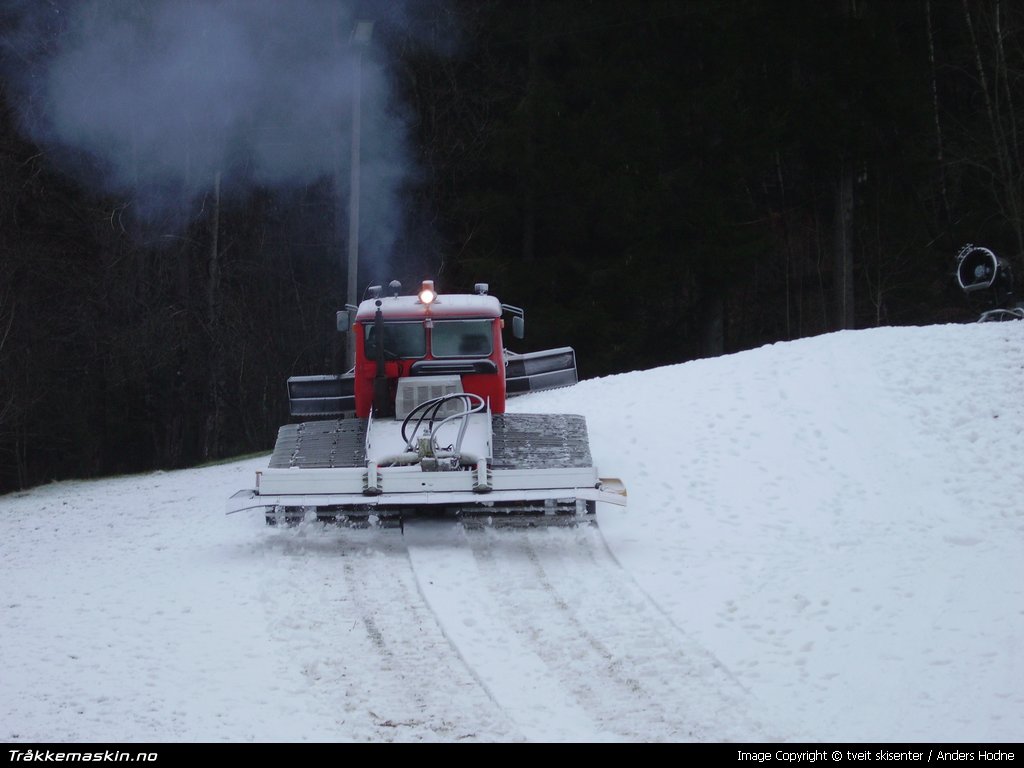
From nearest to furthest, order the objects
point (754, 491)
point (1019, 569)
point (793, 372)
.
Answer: point (1019, 569) → point (754, 491) → point (793, 372)

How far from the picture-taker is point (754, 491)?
1217 centimetres

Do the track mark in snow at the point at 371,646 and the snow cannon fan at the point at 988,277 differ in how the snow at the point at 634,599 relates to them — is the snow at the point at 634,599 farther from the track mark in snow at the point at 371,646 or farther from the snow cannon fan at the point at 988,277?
the snow cannon fan at the point at 988,277

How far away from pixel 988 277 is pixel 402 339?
28.2ft

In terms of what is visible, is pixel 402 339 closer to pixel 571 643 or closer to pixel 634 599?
pixel 634 599

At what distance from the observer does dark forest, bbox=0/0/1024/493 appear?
25.7 metres

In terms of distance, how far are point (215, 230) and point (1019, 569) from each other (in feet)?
70.3

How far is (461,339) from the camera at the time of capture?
43.4 feet

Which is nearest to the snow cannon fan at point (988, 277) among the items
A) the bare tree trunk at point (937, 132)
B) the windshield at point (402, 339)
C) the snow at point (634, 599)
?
the snow at point (634, 599)

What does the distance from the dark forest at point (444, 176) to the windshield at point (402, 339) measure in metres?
12.6

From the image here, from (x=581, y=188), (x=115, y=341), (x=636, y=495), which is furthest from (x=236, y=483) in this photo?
(x=581, y=188)

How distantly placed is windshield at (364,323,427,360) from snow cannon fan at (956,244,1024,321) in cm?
829

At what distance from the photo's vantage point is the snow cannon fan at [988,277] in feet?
55.3

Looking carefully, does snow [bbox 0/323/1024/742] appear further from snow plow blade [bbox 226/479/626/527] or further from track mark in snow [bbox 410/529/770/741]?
snow plow blade [bbox 226/479/626/527]
